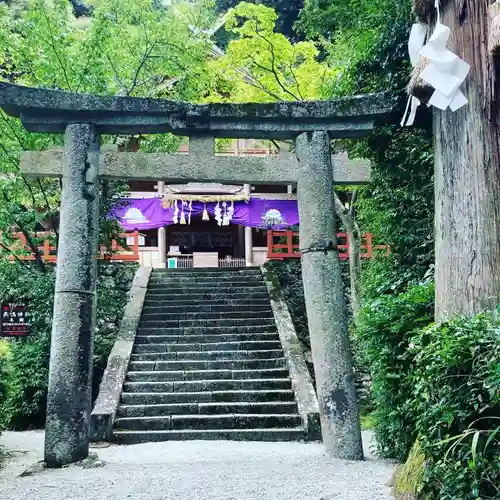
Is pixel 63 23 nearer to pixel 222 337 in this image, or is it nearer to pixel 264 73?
pixel 264 73

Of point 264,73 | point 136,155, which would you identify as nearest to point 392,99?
point 136,155

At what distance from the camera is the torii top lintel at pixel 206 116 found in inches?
220

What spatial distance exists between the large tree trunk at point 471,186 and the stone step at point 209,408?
4439 mm

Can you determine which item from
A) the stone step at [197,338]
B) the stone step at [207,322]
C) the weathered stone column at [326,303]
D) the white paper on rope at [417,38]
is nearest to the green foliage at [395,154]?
the white paper on rope at [417,38]

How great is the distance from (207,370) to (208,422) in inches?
59.2

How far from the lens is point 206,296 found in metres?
12.3

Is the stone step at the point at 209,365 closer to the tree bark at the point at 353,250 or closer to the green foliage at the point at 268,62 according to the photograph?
the tree bark at the point at 353,250

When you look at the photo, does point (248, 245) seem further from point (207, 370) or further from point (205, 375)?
point (205, 375)

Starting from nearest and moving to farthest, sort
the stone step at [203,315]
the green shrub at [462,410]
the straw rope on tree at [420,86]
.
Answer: the green shrub at [462,410], the straw rope on tree at [420,86], the stone step at [203,315]

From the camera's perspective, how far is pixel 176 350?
10.0 metres

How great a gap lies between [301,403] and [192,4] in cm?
790

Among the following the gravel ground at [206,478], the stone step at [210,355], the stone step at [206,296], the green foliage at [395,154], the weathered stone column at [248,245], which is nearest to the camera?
the gravel ground at [206,478]

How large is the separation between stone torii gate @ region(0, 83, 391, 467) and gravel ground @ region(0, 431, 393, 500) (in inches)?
16.9

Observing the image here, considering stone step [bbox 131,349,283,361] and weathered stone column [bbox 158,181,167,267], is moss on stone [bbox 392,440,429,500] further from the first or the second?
weathered stone column [bbox 158,181,167,267]
